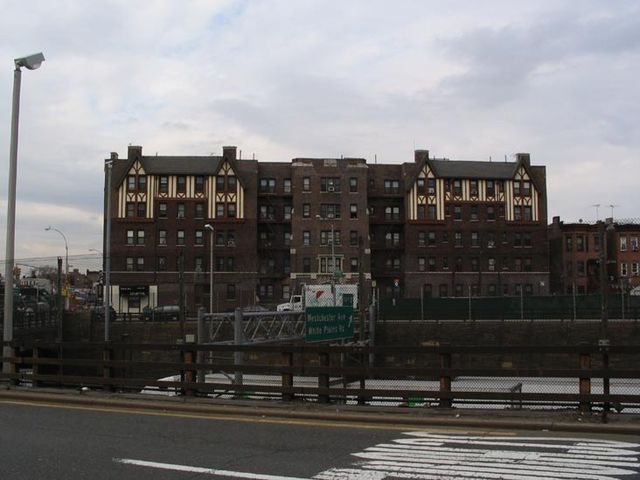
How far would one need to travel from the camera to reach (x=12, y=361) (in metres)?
15.2

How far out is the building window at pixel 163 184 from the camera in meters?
77.9

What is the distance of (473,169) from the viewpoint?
274ft

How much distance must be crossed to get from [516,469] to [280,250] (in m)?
73.7

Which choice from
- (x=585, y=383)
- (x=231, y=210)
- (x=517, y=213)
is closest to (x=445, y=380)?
(x=585, y=383)

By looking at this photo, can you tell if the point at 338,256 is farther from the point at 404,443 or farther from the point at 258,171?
the point at 404,443

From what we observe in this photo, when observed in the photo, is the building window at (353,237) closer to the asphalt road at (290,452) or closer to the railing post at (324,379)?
the railing post at (324,379)

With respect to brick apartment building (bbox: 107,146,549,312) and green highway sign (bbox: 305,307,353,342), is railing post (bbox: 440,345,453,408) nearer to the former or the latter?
green highway sign (bbox: 305,307,353,342)

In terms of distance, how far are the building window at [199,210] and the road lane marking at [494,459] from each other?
70.9 m

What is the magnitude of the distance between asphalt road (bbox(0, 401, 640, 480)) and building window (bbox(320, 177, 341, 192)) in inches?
2753

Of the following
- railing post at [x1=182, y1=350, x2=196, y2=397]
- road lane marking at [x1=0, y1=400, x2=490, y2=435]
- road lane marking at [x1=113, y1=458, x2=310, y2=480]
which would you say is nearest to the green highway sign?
railing post at [x1=182, y1=350, x2=196, y2=397]

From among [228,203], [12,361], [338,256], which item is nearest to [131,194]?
[228,203]

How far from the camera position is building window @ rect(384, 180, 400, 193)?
271ft

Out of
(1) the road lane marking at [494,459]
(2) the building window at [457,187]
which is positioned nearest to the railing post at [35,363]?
(1) the road lane marking at [494,459]

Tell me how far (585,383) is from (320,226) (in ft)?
229
